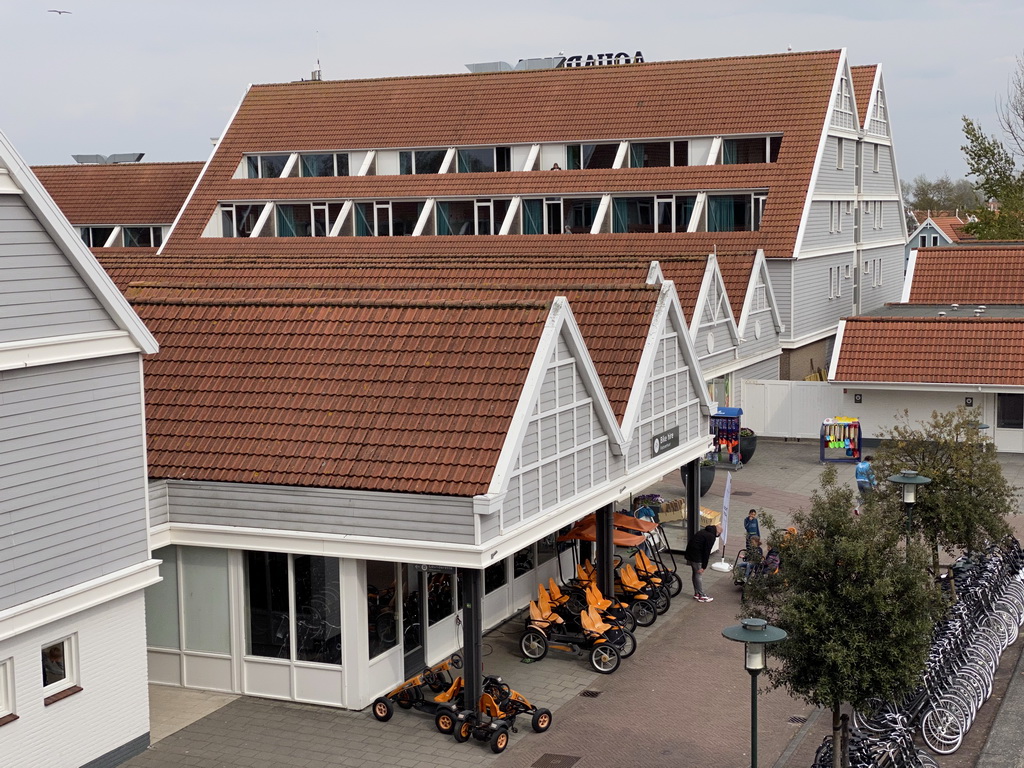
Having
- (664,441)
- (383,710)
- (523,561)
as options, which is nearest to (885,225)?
(664,441)

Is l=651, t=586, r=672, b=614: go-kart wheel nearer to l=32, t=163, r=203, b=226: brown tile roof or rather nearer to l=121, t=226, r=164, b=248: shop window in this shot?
l=32, t=163, r=203, b=226: brown tile roof

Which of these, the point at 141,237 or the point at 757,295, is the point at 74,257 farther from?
the point at 141,237

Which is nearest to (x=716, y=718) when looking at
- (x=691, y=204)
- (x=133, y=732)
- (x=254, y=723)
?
(x=254, y=723)

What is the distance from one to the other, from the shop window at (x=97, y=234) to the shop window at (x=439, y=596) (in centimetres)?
3809

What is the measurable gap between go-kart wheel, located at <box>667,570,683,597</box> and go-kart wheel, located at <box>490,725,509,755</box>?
745 centimetres

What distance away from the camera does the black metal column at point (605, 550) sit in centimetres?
2081

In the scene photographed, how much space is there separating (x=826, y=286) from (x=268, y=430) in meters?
31.3

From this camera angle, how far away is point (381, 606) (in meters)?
17.8

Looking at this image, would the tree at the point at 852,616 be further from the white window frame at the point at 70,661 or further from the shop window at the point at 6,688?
the shop window at the point at 6,688

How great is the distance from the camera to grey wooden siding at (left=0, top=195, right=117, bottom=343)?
45.7ft

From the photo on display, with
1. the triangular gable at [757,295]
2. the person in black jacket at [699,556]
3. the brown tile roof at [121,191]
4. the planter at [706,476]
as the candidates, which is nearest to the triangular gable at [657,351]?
the person in black jacket at [699,556]

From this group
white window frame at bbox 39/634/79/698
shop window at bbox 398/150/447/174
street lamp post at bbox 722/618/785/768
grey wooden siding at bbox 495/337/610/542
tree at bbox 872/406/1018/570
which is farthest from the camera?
shop window at bbox 398/150/447/174

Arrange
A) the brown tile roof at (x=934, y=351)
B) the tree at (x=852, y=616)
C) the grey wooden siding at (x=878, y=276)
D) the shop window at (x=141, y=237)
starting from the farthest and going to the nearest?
the shop window at (x=141, y=237), the grey wooden siding at (x=878, y=276), the brown tile roof at (x=934, y=351), the tree at (x=852, y=616)

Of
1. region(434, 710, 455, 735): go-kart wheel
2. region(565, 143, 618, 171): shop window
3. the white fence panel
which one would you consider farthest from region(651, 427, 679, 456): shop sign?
region(565, 143, 618, 171): shop window
